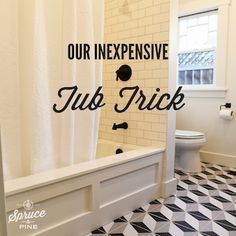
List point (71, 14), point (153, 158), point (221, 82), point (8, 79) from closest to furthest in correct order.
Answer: point (8, 79) → point (71, 14) → point (153, 158) → point (221, 82)

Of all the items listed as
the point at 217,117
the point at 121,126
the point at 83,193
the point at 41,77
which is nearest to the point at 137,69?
the point at 121,126

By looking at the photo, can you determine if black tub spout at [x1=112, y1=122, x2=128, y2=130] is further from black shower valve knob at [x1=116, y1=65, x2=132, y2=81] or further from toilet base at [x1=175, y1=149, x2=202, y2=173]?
toilet base at [x1=175, y1=149, x2=202, y2=173]

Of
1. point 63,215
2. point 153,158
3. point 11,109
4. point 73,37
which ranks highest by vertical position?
point 73,37

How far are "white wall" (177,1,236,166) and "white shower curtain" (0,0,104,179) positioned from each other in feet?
6.16

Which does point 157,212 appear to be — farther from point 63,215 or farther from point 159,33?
point 159,33

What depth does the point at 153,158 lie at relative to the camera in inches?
84.4

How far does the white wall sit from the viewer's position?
3.02 meters

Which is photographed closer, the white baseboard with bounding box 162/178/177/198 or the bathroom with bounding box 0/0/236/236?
the bathroom with bounding box 0/0/236/236

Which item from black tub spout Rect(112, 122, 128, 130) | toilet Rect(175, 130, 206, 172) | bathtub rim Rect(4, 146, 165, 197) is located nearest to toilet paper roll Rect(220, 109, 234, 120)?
toilet Rect(175, 130, 206, 172)

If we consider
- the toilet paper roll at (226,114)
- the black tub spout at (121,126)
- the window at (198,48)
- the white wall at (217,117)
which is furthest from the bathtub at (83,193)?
the window at (198,48)

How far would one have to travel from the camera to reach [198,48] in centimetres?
340

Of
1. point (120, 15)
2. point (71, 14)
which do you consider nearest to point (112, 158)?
point (71, 14)

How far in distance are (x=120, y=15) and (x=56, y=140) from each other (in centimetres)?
148

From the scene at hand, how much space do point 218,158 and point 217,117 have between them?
0.52 meters
